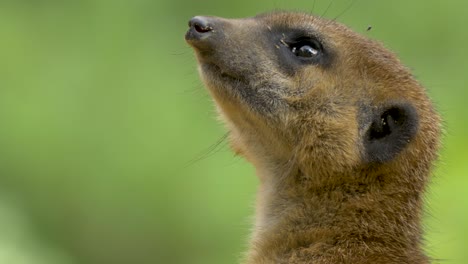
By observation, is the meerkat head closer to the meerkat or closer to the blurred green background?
the meerkat

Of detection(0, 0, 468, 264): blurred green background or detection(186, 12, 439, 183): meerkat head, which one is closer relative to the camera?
detection(186, 12, 439, 183): meerkat head

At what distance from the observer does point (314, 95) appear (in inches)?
284

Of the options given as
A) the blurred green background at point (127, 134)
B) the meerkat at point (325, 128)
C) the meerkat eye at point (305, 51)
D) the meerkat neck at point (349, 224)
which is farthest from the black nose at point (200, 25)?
the blurred green background at point (127, 134)

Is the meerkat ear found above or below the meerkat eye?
below

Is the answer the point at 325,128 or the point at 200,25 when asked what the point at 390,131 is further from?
the point at 200,25

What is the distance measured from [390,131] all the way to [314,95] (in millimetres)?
426

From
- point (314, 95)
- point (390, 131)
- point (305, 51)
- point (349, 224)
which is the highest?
point (305, 51)

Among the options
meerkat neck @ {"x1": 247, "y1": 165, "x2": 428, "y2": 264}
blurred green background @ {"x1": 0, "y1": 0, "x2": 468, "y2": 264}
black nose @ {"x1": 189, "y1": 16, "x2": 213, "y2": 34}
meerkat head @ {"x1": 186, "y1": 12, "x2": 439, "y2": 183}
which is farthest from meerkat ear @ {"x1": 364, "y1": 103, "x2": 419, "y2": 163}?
blurred green background @ {"x1": 0, "y1": 0, "x2": 468, "y2": 264}

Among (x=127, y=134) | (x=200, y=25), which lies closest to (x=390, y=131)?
(x=200, y=25)

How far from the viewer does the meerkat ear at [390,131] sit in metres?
7.12

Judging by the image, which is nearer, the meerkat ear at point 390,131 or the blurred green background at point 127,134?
the meerkat ear at point 390,131

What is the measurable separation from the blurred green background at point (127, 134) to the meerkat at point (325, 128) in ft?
9.84

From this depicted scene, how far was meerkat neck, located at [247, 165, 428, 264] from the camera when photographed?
7016 mm

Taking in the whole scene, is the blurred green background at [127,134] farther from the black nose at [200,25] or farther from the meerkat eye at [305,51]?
the black nose at [200,25]
